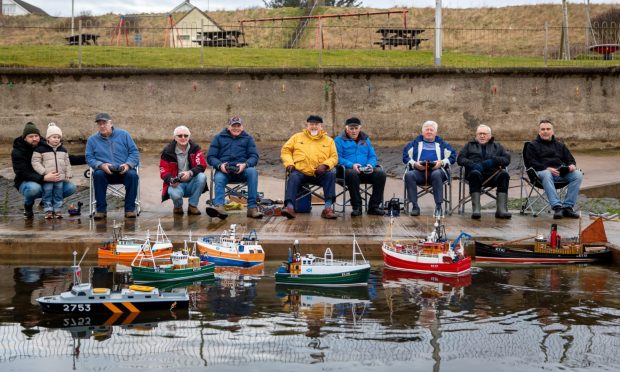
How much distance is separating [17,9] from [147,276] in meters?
57.7

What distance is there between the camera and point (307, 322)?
7832 mm

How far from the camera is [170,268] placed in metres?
9.61

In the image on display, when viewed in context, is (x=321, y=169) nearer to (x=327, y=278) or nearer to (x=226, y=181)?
(x=226, y=181)

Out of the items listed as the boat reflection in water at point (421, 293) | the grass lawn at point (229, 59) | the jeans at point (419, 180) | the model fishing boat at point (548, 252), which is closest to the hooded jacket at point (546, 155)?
the jeans at point (419, 180)

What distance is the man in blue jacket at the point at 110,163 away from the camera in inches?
517

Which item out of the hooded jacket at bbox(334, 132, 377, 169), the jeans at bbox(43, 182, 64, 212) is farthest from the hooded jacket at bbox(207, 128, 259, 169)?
the jeans at bbox(43, 182, 64, 212)

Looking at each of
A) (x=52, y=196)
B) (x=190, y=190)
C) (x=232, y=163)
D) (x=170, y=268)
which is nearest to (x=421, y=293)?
(x=170, y=268)

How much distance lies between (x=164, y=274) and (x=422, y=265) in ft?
9.00

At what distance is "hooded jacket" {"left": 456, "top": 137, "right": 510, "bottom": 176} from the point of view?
13.5 meters

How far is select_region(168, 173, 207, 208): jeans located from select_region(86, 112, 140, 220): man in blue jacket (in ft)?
1.86

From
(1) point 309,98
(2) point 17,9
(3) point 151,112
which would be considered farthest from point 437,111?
(2) point 17,9

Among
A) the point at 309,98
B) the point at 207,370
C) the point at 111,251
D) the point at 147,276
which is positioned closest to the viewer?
the point at 207,370

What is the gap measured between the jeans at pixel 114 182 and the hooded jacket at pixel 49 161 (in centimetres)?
50

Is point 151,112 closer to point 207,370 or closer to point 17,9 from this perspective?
point 207,370
